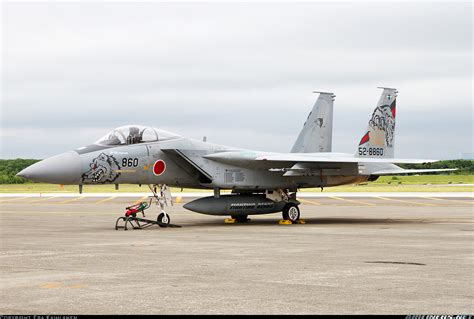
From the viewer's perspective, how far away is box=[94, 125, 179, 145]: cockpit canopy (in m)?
22.3

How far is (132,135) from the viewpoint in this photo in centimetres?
2275

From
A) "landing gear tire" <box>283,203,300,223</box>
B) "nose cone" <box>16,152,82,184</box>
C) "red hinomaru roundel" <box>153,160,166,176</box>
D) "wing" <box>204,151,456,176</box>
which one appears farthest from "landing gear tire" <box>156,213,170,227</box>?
"landing gear tire" <box>283,203,300,223</box>

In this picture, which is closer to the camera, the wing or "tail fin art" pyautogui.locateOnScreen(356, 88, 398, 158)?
the wing

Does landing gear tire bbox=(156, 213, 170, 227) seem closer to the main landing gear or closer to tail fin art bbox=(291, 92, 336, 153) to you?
the main landing gear

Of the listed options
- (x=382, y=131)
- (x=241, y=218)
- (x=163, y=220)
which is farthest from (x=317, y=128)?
(x=163, y=220)

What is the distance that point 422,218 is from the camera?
26.7m

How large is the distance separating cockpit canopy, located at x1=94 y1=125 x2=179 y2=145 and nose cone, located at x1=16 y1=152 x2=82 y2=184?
1.23 metres

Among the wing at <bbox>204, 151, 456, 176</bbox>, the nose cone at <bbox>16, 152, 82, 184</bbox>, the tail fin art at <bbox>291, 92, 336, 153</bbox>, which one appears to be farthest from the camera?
the tail fin art at <bbox>291, 92, 336, 153</bbox>

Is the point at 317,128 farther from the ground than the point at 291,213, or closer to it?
farther from the ground

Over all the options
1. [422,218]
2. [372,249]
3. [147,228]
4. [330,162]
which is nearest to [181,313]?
[372,249]

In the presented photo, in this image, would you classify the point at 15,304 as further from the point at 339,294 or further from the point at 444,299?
the point at 444,299

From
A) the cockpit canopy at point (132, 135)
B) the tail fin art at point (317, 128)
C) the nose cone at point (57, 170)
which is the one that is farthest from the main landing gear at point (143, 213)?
the tail fin art at point (317, 128)

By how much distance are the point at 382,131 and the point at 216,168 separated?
707cm

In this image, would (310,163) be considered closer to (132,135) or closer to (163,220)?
(163,220)
